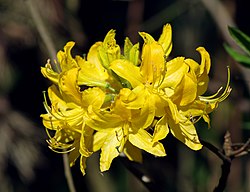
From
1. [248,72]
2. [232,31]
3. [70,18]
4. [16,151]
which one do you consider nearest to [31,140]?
[16,151]

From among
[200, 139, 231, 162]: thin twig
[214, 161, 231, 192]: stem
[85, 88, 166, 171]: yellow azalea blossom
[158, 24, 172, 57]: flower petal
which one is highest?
[158, 24, 172, 57]: flower petal

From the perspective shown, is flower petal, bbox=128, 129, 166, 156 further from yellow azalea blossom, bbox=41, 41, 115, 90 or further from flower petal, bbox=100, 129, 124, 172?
yellow azalea blossom, bbox=41, 41, 115, 90

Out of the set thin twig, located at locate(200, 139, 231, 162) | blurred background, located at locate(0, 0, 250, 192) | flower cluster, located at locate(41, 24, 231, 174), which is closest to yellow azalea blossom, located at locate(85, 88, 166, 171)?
flower cluster, located at locate(41, 24, 231, 174)

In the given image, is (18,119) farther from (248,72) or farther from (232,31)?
(232,31)

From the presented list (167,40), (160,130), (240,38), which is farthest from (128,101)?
(240,38)

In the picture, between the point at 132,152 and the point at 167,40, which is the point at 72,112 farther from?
the point at 167,40

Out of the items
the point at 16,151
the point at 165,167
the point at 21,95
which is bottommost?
the point at 165,167
